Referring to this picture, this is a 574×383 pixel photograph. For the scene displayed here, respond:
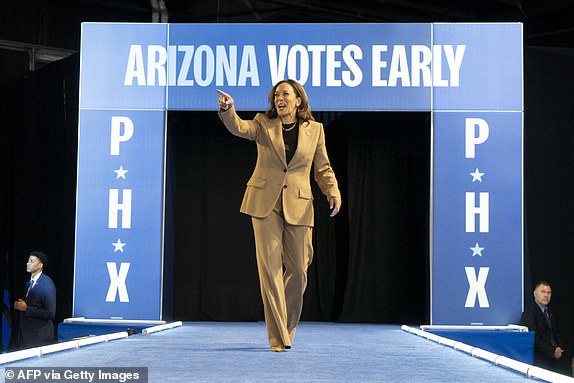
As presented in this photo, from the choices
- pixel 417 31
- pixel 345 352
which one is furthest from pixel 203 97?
pixel 345 352

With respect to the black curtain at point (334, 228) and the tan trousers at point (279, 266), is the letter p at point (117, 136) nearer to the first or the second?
the black curtain at point (334, 228)

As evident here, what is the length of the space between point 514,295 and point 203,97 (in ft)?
9.08

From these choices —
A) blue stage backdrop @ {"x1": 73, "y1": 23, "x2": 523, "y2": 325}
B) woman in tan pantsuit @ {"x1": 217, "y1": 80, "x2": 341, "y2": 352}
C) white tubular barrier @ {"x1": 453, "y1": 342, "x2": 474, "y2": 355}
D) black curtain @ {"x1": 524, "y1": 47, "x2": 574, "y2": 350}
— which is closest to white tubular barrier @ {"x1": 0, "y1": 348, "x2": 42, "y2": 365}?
woman in tan pantsuit @ {"x1": 217, "y1": 80, "x2": 341, "y2": 352}

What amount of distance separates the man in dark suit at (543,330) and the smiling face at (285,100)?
123 inches

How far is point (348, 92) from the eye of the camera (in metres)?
6.70

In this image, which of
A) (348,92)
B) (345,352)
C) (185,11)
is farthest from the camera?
(185,11)

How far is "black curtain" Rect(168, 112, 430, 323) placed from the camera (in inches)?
330

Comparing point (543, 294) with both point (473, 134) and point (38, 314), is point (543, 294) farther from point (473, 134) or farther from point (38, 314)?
point (38, 314)

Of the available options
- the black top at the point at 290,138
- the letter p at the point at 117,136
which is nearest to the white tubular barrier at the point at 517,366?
the black top at the point at 290,138

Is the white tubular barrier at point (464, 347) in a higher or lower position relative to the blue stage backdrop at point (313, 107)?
lower

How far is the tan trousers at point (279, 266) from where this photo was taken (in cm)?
395

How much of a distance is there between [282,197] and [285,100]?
46cm

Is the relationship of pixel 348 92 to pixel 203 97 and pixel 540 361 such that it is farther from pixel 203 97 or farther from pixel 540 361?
pixel 540 361

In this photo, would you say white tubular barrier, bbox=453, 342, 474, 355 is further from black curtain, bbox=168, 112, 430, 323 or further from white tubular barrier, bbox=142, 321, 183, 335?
black curtain, bbox=168, 112, 430, 323
